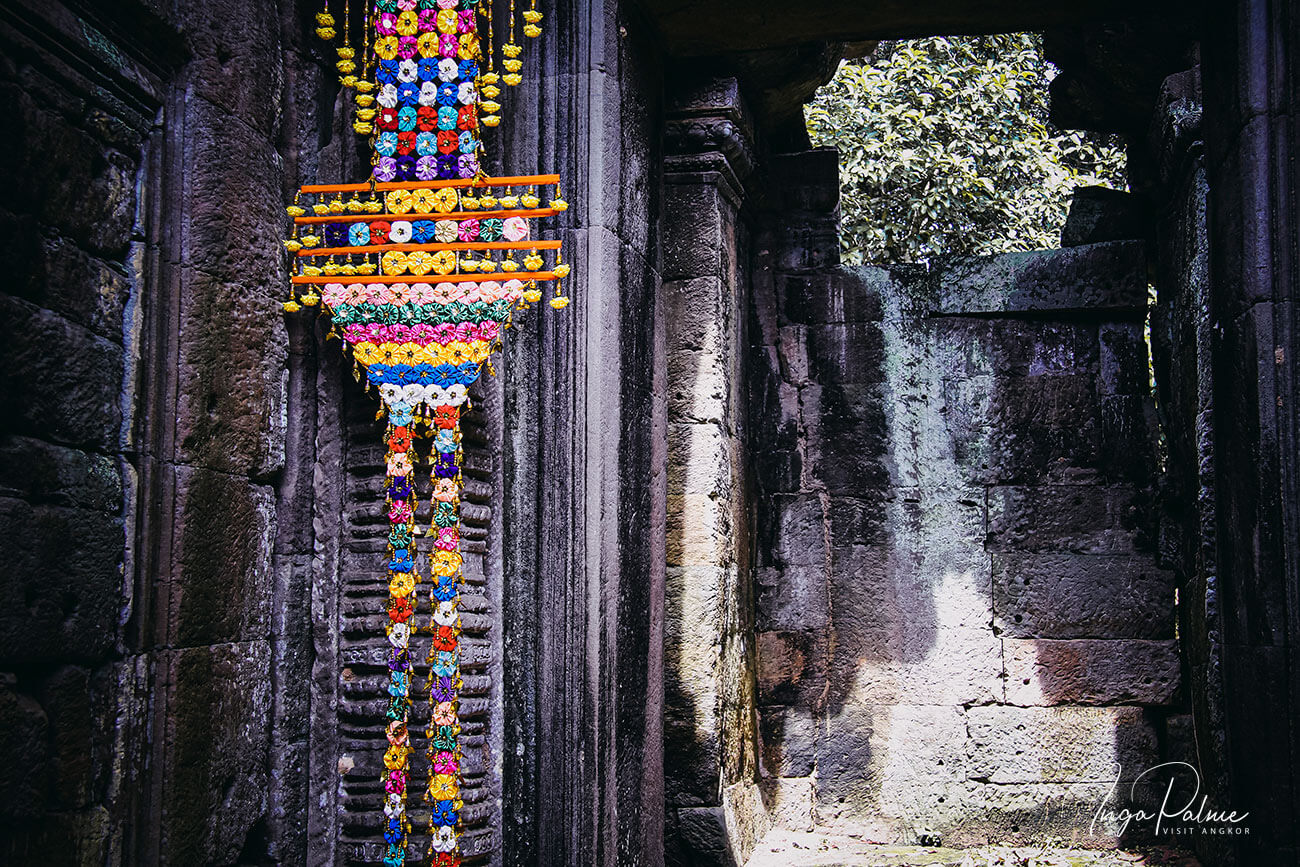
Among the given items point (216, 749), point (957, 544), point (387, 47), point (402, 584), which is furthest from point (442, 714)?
Result: point (957, 544)

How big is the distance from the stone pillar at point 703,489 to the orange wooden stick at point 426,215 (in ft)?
4.99

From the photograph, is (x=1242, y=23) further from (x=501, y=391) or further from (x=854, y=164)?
(x=854, y=164)

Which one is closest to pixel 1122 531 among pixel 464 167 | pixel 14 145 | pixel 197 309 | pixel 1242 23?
pixel 1242 23

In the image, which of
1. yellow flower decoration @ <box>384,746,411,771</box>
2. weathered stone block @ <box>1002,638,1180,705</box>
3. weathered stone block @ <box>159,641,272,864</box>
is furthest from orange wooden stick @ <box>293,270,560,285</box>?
weathered stone block @ <box>1002,638,1180,705</box>

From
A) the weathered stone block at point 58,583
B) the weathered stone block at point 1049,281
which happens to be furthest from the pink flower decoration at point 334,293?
the weathered stone block at point 1049,281

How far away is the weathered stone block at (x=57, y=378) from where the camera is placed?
2697 mm

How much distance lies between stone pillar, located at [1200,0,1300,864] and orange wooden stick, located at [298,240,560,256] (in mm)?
2226

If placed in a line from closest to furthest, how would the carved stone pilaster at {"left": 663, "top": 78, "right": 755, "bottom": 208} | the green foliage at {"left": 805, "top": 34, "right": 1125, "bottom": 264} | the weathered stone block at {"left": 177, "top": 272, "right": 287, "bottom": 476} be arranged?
the weathered stone block at {"left": 177, "top": 272, "right": 287, "bottom": 476}
the carved stone pilaster at {"left": 663, "top": 78, "right": 755, "bottom": 208}
the green foliage at {"left": 805, "top": 34, "right": 1125, "bottom": 264}

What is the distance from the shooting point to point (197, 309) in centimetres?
328

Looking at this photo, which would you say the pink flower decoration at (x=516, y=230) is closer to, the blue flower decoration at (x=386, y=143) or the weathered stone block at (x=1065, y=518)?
the blue flower decoration at (x=386, y=143)

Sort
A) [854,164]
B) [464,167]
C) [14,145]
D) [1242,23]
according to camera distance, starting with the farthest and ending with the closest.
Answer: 1. [854,164]
2. [1242,23]
3. [464,167]
4. [14,145]

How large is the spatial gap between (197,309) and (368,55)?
3.76ft

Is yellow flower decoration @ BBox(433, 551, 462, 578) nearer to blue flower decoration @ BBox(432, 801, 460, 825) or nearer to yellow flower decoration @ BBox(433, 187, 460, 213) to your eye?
blue flower decoration @ BBox(432, 801, 460, 825)

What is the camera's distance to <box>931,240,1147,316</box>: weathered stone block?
5914mm
